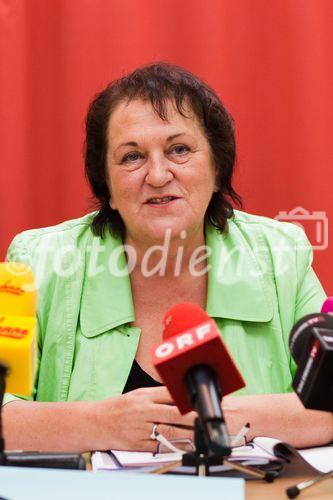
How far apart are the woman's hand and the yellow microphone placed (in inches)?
18.7

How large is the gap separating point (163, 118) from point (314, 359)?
903 millimetres

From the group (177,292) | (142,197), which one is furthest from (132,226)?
(177,292)

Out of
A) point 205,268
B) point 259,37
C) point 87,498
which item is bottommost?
point 87,498

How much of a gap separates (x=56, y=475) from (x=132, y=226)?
0.83 m

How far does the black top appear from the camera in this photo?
68.9 inches

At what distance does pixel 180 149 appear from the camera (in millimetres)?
1814

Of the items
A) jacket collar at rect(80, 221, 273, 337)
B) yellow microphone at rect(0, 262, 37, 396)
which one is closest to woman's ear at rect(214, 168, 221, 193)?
jacket collar at rect(80, 221, 273, 337)

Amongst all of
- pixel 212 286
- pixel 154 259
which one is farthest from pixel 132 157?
pixel 212 286

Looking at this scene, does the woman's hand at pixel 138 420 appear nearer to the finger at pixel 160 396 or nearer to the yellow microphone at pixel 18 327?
the finger at pixel 160 396

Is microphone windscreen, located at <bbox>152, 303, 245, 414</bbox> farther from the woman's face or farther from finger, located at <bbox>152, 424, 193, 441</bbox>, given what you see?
the woman's face

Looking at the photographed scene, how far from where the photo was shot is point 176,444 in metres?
1.44

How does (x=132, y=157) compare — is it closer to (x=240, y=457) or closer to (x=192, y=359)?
(x=240, y=457)

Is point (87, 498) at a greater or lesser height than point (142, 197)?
lesser

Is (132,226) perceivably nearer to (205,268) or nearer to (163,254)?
(163,254)
